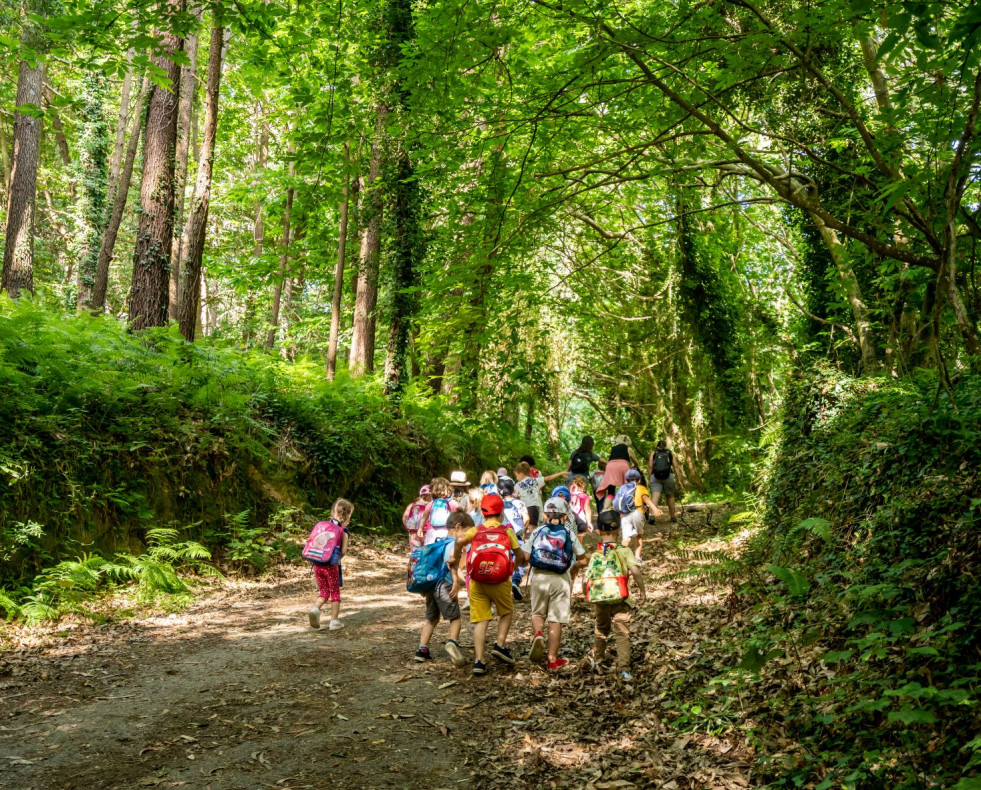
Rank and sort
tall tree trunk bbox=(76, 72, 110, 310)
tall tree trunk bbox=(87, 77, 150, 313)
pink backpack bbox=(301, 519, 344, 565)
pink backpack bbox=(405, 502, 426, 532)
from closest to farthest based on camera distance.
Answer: pink backpack bbox=(301, 519, 344, 565)
pink backpack bbox=(405, 502, 426, 532)
tall tree trunk bbox=(87, 77, 150, 313)
tall tree trunk bbox=(76, 72, 110, 310)

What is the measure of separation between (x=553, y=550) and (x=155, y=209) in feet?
33.2

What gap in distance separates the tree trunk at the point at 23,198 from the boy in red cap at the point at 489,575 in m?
14.9

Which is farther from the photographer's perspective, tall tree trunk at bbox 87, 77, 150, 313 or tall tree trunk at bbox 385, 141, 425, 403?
tall tree trunk at bbox 87, 77, 150, 313

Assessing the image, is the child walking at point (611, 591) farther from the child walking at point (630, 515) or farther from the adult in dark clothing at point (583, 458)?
the adult in dark clothing at point (583, 458)

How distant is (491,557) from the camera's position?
6969 mm

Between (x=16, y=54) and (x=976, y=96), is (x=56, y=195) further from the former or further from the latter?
(x=976, y=96)

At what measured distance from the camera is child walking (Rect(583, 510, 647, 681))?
6.54 meters

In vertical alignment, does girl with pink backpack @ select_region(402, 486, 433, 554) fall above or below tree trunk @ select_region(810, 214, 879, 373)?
below

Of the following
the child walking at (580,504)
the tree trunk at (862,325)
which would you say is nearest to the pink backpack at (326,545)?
the child walking at (580,504)

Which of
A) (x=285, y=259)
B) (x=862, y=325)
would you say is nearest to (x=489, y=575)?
(x=862, y=325)

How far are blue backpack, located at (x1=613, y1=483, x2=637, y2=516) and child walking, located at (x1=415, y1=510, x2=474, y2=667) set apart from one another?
317 centimetres

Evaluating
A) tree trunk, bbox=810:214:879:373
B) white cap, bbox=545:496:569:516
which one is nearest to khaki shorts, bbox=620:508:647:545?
white cap, bbox=545:496:569:516

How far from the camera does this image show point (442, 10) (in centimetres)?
660

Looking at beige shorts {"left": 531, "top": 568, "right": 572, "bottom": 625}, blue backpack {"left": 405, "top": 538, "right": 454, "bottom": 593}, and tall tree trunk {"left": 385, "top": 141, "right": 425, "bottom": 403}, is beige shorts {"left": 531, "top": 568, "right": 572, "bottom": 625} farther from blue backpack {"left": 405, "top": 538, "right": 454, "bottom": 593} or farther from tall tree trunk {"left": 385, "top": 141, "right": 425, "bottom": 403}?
tall tree trunk {"left": 385, "top": 141, "right": 425, "bottom": 403}
